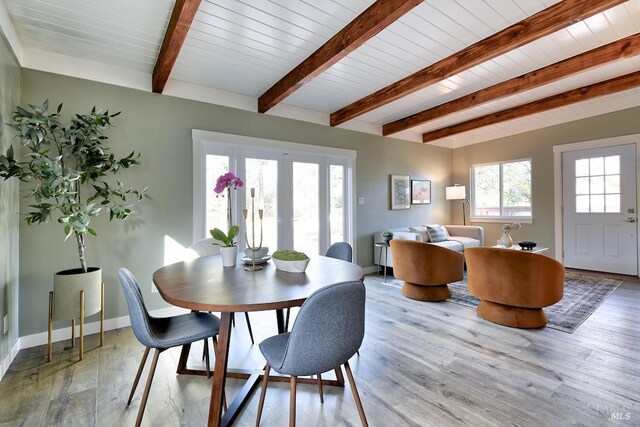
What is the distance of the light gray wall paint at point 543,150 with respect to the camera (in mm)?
4577

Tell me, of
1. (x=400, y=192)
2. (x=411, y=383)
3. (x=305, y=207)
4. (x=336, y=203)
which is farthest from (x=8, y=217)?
(x=400, y=192)

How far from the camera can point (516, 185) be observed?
221 inches

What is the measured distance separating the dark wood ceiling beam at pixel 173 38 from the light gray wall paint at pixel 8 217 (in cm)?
100

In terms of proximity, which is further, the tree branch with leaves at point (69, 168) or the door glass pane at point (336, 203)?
the door glass pane at point (336, 203)

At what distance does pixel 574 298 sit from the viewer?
11.7 feet

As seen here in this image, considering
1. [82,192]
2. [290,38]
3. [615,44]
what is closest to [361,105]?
[290,38]

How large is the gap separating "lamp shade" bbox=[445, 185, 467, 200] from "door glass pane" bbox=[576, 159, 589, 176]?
5.65ft

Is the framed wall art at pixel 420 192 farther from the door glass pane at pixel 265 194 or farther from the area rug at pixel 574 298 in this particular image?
the door glass pane at pixel 265 194

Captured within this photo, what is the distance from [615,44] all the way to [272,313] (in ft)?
14.2

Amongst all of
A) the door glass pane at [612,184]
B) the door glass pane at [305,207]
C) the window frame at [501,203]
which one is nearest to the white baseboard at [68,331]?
the door glass pane at [305,207]

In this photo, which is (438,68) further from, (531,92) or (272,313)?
(272,313)

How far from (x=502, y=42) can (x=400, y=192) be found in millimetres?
3084

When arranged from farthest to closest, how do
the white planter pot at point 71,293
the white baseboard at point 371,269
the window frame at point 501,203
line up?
the window frame at point 501,203 < the white baseboard at point 371,269 < the white planter pot at point 71,293

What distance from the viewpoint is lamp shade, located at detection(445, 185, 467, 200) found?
5809 mm
